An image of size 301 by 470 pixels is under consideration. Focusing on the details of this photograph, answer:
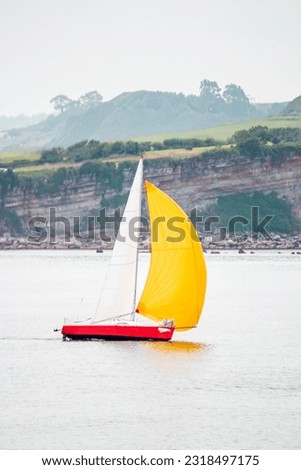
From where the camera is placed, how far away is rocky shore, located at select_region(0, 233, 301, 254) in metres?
185

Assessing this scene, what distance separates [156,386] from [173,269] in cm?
686

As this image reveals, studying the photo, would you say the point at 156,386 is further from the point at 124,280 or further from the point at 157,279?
the point at 124,280

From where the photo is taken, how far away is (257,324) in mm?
65312

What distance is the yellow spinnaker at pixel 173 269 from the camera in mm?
49406

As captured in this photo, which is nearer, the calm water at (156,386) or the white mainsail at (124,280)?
the calm water at (156,386)

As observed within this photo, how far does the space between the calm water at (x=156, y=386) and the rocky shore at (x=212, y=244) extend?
112 metres

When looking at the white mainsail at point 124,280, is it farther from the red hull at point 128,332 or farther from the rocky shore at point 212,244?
the rocky shore at point 212,244

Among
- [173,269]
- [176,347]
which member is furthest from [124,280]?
[176,347]

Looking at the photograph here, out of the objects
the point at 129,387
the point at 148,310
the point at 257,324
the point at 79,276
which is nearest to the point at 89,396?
the point at 129,387

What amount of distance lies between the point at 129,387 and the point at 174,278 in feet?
22.5

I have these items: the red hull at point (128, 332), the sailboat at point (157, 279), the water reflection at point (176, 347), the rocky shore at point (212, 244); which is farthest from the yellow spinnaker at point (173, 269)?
the rocky shore at point (212, 244)

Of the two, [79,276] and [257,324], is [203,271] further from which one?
[79,276]

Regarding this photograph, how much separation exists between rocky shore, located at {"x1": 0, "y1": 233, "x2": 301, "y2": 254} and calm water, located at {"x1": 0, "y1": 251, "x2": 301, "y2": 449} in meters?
112

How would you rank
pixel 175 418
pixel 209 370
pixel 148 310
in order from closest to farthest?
pixel 175 418 → pixel 209 370 → pixel 148 310
